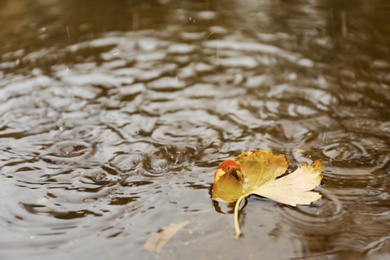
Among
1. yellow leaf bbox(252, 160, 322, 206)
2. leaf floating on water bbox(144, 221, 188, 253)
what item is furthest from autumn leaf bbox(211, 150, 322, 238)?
leaf floating on water bbox(144, 221, 188, 253)

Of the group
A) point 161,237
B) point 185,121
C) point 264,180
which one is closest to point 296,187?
point 264,180

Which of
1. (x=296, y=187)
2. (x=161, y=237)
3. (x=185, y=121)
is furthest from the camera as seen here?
(x=185, y=121)

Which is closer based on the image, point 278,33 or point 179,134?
point 179,134

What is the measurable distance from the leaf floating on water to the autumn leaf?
6.4 inches

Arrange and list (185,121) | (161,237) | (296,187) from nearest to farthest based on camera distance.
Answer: (161,237) → (296,187) → (185,121)

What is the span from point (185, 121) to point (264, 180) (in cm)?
58

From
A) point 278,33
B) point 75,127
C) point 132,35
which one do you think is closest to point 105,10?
point 132,35

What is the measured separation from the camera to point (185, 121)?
2064mm

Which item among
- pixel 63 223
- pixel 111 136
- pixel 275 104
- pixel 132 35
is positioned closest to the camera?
pixel 63 223

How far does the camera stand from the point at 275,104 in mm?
2178

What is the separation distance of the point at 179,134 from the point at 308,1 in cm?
186

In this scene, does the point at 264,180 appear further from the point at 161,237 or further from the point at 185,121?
the point at 185,121

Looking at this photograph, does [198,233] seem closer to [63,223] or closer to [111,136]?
[63,223]

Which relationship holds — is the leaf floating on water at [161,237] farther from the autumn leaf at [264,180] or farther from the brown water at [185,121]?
the autumn leaf at [264,180]
